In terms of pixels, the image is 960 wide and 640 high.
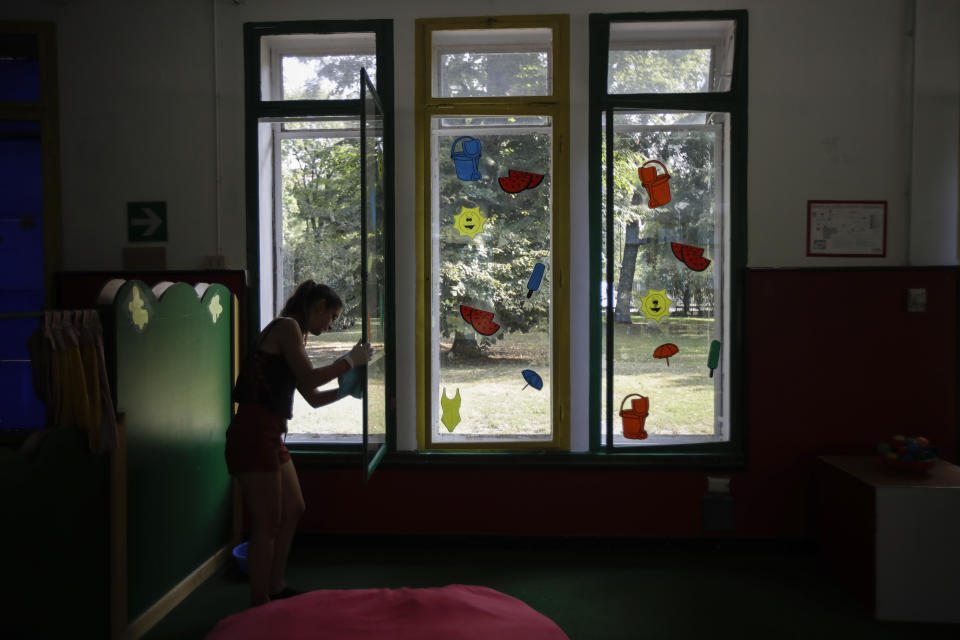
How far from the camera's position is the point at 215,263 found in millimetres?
3436

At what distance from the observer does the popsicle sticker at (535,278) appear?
11.3 feet

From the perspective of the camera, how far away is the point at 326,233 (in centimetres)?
352

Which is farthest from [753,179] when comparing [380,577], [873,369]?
[380,577]

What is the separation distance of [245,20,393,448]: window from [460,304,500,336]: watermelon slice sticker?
1.37 feet

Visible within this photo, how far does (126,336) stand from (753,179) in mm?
3072

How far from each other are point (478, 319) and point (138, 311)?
168 centimetres

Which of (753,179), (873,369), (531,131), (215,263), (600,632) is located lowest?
(600,632)

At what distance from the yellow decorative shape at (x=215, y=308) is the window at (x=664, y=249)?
76.6 inches

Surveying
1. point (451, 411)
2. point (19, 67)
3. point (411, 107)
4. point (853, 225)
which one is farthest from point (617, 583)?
point (19, 67)

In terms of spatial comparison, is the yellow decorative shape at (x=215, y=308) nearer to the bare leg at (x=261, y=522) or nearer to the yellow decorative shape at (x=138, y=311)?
the yellow decorative shape at (x=138, y=311)

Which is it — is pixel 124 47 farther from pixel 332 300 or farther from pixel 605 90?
pixel 605 90

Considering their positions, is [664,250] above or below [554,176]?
below

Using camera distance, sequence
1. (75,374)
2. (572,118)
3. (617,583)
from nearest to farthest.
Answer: (75,374) → (617,583) → (572,118)

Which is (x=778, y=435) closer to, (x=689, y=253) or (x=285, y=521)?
(x=689, y=253)
